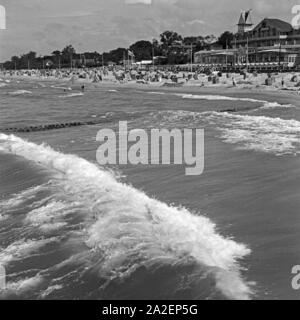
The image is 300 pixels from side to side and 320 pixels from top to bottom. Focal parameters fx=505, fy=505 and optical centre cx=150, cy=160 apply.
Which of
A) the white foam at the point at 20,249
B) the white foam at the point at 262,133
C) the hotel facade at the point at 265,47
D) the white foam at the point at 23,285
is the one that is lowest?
the white foam at the point at 23,285

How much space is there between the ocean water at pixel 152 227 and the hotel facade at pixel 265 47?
236 feet

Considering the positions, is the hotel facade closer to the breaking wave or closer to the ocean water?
the breaking wave

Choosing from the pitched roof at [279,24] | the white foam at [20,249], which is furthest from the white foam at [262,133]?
the pitched roof at [279,24]

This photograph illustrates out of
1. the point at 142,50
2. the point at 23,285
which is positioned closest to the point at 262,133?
the point at 23,285

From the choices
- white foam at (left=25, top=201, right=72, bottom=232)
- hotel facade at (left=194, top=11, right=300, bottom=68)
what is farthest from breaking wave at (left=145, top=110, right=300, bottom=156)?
hotel facade at (left=194, top=11, right=300, bottom=68)

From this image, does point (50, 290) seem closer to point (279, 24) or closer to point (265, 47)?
point (265, 47)

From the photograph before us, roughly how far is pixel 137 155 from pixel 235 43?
318 ft

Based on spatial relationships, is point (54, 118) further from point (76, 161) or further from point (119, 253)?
point (119, 253)

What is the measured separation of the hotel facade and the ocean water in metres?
72.0

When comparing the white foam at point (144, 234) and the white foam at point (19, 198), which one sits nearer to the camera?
the white foam at point (144, 234)

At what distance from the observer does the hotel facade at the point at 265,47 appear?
88.2 metres

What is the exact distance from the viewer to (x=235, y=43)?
110m

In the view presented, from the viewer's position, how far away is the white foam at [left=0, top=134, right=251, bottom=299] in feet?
26.1

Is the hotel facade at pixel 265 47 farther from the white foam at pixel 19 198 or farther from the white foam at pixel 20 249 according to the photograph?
the white foam at pixel 20 249
